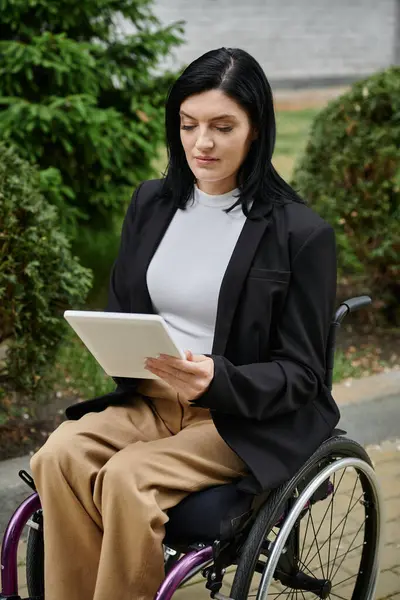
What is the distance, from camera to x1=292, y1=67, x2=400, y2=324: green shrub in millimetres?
5453

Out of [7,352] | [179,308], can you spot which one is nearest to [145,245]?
[179,308]

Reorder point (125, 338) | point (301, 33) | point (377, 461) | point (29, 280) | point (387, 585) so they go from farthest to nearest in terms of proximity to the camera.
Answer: point (301, 33), point (377, 461), point (29, 280), point (387, 585), point (125, 338)

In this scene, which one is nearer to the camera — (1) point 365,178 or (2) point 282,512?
(2) point 282,512

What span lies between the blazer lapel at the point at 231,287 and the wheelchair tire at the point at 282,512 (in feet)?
1.17

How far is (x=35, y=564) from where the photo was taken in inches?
102

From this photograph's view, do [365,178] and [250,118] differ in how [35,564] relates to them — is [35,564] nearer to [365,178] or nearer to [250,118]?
[250,118]

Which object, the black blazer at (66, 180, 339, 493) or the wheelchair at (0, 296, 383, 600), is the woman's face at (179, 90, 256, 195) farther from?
the wheelchair at (0, 296, 383, 600)

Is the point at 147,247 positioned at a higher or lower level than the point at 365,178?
higher

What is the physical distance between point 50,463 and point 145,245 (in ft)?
2.04

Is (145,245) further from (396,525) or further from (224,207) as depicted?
(396,525)

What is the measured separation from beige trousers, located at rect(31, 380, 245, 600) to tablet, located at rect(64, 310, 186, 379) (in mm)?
190

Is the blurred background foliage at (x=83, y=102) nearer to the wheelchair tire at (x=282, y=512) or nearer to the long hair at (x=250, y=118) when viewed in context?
the long hair at (x=250, y=118)

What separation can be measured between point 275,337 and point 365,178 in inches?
126

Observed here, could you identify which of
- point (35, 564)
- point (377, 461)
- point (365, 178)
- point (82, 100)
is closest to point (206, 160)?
point (35, 564)
